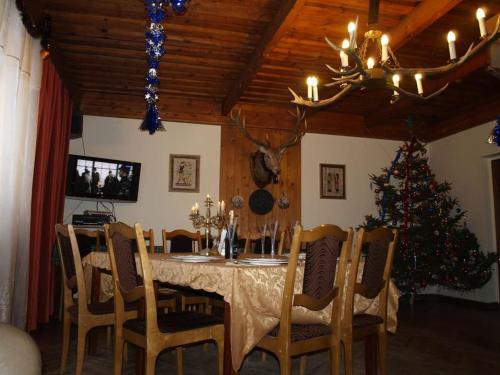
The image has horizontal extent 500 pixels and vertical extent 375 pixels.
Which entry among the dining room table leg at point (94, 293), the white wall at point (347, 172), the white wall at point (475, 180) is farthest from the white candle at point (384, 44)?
the white wall at point (475, 180)

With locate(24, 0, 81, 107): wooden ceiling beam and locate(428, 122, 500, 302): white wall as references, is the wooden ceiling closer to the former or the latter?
locate(24, 0, 81, 107): wooden ceiling beam

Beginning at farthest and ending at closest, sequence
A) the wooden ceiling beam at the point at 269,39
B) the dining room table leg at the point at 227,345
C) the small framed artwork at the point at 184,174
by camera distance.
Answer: the small framed artwork at the point at 184,174
the wooden ceiling beam at the point at 269,39
the dining room table leg at the point at 227,345

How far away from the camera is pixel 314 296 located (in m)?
1.96

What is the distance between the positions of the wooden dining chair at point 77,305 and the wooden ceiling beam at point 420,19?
3236 mm

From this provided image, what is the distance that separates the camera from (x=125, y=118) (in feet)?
19.6

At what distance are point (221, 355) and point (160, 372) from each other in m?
0.75

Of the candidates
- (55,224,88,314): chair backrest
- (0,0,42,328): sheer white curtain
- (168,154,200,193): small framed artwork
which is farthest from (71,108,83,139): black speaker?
(55,224,88,314): chair backrest

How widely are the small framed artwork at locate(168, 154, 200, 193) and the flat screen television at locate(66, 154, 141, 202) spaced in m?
0.51

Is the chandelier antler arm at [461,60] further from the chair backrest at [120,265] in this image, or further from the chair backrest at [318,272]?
the chair backrest at [120,265]

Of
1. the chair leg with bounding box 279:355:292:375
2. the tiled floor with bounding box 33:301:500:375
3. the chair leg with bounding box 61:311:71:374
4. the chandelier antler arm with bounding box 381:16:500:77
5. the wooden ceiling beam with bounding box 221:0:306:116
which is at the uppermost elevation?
the wooden ceiling beam with bounding box 221:0:306:116

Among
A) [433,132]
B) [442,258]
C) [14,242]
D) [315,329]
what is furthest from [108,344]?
[433,132]

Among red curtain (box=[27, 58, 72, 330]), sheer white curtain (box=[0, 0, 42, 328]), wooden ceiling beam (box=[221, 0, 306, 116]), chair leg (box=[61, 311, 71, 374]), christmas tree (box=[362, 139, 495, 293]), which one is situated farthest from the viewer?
christmas tree (box=[362, 139, 495, 293])

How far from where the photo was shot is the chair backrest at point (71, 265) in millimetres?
2457

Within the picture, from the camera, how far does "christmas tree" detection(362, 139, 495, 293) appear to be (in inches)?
220
